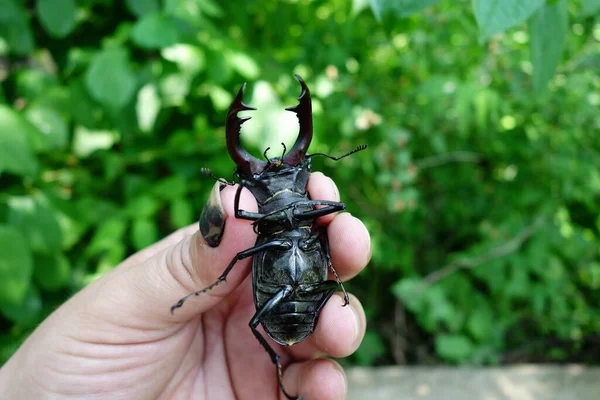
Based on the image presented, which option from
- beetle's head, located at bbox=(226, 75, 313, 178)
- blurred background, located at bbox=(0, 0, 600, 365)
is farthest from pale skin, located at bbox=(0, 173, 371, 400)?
blurred background, located at bbox=(0, 0, 600, 365)

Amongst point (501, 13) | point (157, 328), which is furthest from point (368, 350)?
point (501, 13)

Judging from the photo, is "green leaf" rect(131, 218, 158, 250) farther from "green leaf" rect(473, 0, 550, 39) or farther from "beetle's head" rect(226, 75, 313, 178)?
"green leaf" rect(473, 0, 550, 39)

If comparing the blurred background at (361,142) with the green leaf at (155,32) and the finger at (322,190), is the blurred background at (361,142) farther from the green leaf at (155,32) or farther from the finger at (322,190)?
the finger at (322,190)

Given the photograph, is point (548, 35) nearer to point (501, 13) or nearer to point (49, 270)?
point (501, 13)

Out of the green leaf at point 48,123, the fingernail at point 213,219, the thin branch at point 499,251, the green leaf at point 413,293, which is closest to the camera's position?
the fingernail at point 213,219

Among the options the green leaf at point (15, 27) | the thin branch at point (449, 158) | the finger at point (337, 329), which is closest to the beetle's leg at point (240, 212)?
the finger at point (337, 329)

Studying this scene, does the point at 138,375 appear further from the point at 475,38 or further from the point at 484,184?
the point at 484,184

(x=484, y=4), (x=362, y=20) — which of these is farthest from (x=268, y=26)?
(x=484, y=4)
